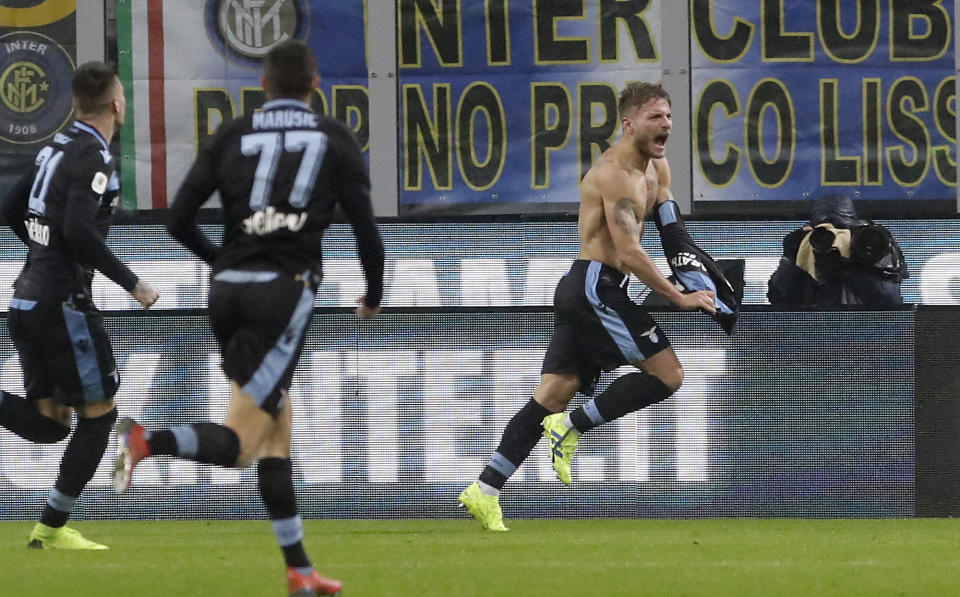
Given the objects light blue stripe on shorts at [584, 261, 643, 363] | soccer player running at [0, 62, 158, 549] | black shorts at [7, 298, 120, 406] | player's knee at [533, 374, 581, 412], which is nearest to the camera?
soccer player running at [0, 62, 158, 549]

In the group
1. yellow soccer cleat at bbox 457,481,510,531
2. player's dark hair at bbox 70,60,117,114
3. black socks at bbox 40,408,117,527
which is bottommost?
yellow soccer cleat at bbox 457,481,510,531

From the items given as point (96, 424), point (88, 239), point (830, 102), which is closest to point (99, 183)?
point (88, 239)

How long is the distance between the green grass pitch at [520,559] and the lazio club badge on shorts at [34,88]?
390 centimetres

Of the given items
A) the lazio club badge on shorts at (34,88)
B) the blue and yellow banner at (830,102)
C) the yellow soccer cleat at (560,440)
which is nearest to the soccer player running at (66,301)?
the yellow soccer cleat at (560,440)

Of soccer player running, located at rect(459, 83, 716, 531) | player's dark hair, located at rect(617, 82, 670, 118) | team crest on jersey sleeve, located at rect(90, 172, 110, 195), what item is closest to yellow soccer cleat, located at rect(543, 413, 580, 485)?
soccer player running, located at rect(459, 83, 716, 531)

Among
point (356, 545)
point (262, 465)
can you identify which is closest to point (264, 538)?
→ point (356, 545)

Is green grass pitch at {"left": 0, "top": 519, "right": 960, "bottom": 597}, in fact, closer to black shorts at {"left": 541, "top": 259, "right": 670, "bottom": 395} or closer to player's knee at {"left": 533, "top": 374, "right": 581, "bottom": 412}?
player's knee at {"left": 533, "top": 374, "right": 581, "bottom": 412}

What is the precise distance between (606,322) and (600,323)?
0.03 metres

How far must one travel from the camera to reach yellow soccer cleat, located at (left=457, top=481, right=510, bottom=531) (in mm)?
8812

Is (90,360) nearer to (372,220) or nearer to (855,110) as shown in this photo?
(372,220)

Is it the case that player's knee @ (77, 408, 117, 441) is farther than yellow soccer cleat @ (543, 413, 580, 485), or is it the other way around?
yellow soccer cleat @ (543, 413, 580, 485)

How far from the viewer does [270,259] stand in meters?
5.93

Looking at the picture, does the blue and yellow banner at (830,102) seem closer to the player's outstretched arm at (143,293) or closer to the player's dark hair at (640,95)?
the player's dark hair at (640,95)

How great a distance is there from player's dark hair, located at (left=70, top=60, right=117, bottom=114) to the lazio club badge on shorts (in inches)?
205
